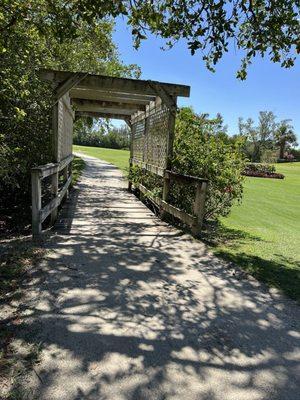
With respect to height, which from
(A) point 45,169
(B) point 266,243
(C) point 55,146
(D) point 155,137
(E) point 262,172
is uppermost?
(D) point 155,137

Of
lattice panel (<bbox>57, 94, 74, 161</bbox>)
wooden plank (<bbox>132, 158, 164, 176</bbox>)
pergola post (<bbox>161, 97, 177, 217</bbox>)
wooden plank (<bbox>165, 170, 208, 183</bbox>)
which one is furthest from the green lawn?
lattice panel (<bbox>57, 94, 74, 161</bbox>)

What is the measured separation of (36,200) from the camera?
6062 millimetres

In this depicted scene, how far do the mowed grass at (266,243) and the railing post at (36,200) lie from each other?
2886mm

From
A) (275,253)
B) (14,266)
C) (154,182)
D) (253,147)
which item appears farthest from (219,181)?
(253,147)

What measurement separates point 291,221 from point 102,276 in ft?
30.7

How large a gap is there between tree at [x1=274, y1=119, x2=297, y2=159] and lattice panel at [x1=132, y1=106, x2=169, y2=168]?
7833 cm

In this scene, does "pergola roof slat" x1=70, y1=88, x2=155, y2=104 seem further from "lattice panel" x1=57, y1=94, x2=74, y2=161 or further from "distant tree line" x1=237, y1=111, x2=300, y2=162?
"distant tree line" x1=237, y1=111, x2=300, y2=162

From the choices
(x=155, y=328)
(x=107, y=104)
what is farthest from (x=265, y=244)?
(x=107, y=104)

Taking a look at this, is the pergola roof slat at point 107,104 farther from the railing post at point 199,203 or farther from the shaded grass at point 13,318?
the shaded grass at point 13,318

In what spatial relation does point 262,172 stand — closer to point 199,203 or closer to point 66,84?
point 66,84

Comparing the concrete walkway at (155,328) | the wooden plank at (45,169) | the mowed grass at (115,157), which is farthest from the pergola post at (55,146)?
the mowed grass at (115,157)

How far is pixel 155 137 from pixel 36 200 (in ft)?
16.6

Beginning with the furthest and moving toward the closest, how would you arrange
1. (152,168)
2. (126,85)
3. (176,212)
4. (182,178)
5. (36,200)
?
1. (152,168)
2. (126,85)
3. (176,212)
4. (182,178)
5. (36,200)

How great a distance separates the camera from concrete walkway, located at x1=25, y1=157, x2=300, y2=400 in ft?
8.92
